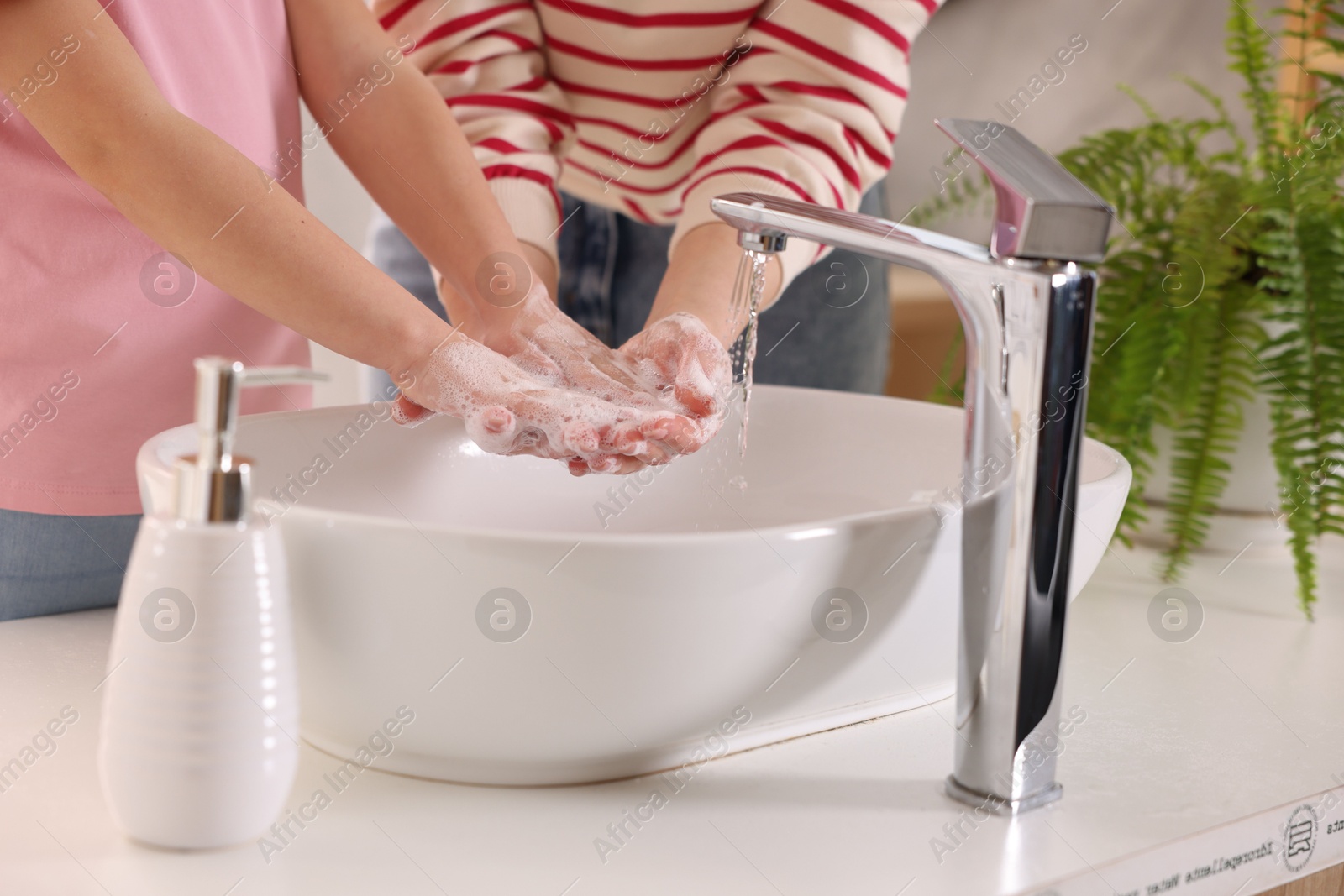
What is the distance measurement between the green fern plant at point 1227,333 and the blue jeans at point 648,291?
0.90ft

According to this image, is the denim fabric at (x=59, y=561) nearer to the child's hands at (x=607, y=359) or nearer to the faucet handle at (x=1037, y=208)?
the child's hands at (x=607, y=359)

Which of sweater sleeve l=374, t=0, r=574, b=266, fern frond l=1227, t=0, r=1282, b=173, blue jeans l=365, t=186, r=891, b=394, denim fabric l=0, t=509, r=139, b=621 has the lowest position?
denim fabric l=0, t=509, r=139, b=621

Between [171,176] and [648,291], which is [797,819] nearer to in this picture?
[171,176]

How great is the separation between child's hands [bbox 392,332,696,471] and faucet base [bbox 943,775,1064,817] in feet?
0.65

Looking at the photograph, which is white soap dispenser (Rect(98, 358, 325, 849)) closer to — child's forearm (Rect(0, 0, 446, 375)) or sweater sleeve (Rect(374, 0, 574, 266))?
child's forearm (Rect(0, 0, 446, 375))

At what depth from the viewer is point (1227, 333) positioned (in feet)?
2.70

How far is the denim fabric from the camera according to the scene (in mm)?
Answer: 621

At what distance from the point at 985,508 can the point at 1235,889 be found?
175mm

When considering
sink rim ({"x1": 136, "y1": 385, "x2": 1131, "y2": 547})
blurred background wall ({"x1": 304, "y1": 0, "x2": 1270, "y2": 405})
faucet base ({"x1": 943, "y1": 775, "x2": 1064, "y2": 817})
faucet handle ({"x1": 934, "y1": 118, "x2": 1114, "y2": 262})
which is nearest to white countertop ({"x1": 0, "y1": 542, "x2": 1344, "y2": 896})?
faucet base ({"x1": 943, "y1": 775, "x2": 1064, "y2": 817})

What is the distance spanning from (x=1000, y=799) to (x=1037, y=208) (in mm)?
220


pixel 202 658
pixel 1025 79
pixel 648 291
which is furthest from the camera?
pixel 1025 79

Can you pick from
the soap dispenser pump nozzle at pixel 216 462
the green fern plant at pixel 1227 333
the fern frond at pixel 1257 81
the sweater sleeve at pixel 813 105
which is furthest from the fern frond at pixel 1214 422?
the soap dispenser pump nozzle at pixel 216 462

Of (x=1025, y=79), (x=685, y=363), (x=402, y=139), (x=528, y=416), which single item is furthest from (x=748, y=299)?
(x=1025, y=79)

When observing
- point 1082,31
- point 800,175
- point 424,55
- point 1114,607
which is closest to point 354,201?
point 424,55
